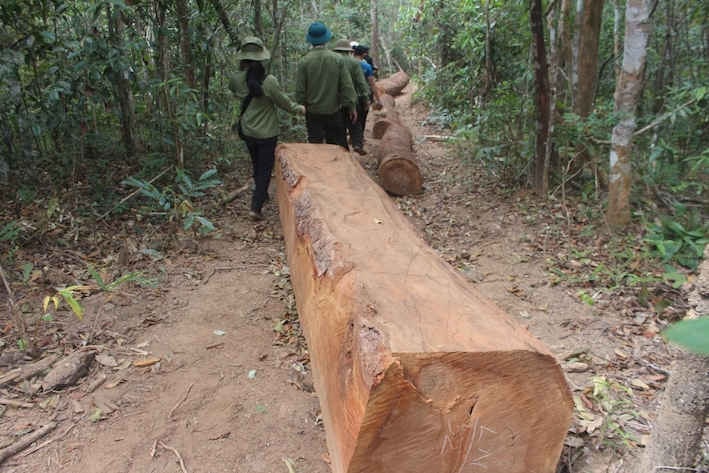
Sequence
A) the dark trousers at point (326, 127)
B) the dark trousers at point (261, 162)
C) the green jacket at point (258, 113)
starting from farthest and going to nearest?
1. the dark trousers at point (326, 127)
2. the dark trousers at point (261, 162)
3. the green jacket at point (258, 113)

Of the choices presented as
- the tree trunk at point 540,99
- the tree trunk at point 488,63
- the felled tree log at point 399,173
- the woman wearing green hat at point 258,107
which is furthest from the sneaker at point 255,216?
the tree trunk at point 488,63

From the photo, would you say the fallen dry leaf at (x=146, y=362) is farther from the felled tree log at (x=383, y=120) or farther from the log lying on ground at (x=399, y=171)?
the felled tree log at (x=383, y=120)

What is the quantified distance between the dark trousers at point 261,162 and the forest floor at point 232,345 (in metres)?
0.29

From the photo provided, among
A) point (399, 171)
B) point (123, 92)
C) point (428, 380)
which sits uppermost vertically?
point (123, 92)

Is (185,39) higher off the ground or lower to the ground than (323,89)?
higher

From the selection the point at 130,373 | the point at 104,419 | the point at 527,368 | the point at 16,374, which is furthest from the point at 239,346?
the point at 527,368

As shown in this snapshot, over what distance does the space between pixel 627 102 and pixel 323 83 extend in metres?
3.15

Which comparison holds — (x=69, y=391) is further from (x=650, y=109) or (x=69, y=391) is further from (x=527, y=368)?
(x=650, y=109)

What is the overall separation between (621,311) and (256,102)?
150 inches

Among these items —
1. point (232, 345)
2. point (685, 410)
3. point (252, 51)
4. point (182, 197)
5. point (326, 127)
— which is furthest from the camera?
point (326, 127)

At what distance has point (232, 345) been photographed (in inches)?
128

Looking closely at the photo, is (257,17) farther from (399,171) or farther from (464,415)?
(464,415)

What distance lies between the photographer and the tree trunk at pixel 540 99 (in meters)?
4.89

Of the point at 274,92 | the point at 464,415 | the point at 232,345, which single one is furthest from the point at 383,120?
the point at 464,415
